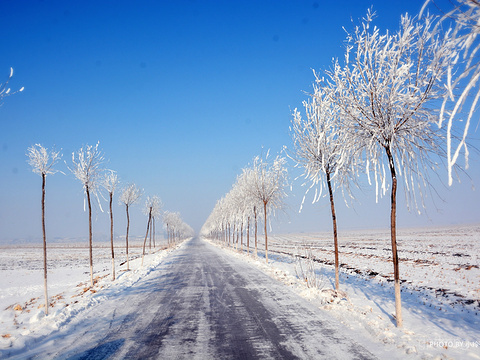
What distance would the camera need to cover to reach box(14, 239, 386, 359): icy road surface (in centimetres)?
527

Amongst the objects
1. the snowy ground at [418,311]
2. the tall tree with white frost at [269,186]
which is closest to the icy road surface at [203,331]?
the snowy ground at [418,311]

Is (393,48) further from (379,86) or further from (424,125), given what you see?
(424,125)

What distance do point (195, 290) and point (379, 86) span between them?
977 centimetres

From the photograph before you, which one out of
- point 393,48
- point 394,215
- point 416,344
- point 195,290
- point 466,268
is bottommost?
point 466,268

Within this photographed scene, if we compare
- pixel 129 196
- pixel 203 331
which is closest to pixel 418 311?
pixel 203 331

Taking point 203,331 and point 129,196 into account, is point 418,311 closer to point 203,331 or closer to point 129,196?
point 203,331

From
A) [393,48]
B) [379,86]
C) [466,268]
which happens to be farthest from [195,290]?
[466,268]

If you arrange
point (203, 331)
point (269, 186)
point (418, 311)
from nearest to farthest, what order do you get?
1. point (203, 331)
2. point (418, 311)
3. point (269, 186)

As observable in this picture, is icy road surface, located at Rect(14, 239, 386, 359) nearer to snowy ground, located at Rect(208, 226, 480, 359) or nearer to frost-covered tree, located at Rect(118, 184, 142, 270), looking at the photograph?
snowy ground, located at Rect(208, 226, 480, 359)

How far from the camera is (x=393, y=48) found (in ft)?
22.4

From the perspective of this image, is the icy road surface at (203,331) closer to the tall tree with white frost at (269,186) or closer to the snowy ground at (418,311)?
the snowy ground at (418,311)

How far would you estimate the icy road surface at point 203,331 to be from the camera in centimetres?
527

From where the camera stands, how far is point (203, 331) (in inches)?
256

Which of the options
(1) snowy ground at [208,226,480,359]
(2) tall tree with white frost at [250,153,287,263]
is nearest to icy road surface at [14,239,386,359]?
(1) snowy ground at [208,226,480,359]
